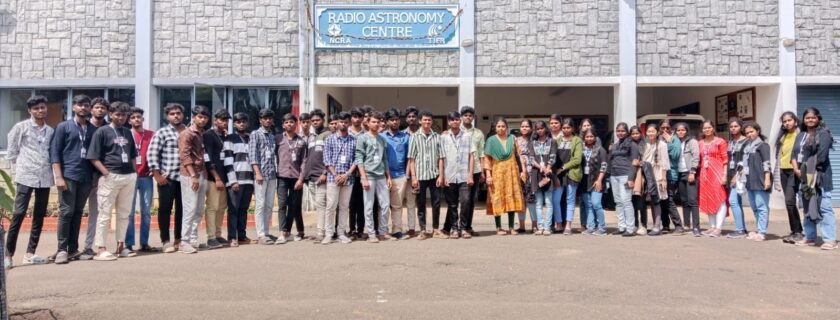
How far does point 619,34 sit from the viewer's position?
416 inches

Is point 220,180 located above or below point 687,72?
below

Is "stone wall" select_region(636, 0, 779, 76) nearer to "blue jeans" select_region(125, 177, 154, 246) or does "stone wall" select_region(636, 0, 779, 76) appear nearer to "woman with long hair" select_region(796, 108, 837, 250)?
"woman with long hair" select_region(796, 108, 837, 250)

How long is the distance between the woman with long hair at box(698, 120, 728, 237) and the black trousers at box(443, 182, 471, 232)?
3329 millimetres

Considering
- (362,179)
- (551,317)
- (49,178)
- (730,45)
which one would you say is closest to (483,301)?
(551,317)

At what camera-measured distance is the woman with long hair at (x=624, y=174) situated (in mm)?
7484

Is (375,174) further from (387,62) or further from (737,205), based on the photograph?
(737,205)

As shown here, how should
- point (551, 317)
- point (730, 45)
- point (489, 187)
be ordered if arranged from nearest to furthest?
point (551, 317), point (489, 187), point (730, 45)

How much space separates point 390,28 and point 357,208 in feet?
15.1

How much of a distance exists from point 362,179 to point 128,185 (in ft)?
8.51

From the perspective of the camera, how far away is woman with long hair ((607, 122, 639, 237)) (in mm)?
7484

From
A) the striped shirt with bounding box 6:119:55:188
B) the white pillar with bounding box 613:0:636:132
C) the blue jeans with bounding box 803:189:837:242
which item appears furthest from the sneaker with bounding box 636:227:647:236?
the striped shirt with bounding box 6:119:55:188

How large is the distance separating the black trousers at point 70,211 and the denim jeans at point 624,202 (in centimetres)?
640

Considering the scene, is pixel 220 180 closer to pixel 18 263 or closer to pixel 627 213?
pixel 18 263

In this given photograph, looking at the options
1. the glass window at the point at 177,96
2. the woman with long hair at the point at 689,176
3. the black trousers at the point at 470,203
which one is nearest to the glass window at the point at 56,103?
the glass window at the point at 177,96
